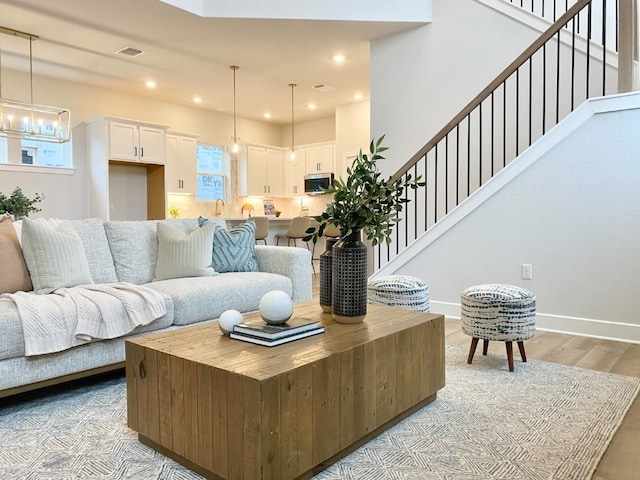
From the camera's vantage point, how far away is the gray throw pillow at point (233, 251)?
11.8 ft

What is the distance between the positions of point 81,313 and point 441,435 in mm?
1797

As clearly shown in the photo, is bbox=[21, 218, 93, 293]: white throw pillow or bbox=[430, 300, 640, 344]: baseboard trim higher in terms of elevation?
bbox=[21, 218, 93, 293]: white throw pillow

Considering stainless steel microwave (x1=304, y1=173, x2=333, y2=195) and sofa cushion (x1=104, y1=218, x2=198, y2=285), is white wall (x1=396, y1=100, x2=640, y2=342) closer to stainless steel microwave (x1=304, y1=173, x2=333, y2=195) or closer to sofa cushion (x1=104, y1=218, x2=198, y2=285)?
sofa cushion (x1=104, y1=218, x2=198, y2=285)

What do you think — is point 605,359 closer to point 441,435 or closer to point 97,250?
point 441,435

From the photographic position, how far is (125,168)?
7.79m

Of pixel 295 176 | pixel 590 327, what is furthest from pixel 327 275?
pixel 295 176

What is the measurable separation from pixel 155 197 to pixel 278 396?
716 cm

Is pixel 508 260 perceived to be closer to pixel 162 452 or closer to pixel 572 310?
pixel 572 310

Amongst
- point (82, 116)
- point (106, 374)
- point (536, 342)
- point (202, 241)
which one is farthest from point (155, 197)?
point (536, 342)

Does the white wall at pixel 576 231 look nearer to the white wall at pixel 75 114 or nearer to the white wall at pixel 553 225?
the white wall at pixel 553 225

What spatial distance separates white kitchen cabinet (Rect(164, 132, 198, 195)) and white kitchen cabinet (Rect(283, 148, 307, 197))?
6.76 ft

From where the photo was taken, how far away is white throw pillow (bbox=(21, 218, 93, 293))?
8.77ft

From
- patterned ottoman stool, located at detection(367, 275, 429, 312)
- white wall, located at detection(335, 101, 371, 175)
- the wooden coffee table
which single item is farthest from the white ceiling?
the wooden coffee table

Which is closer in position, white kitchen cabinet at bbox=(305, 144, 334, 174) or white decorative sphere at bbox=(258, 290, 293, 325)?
white decorative sphere at bbox=(258, 290, 293, 325)
